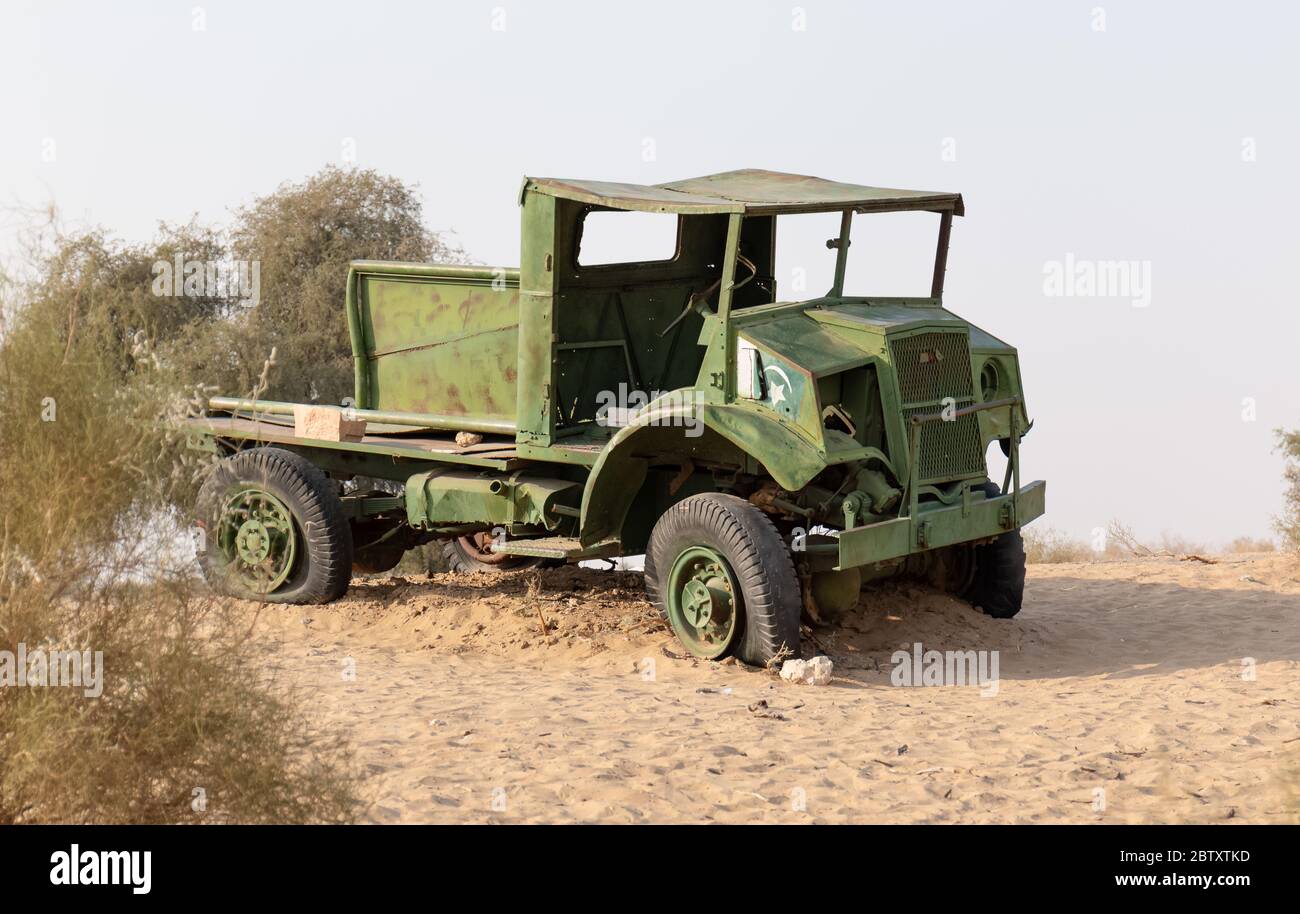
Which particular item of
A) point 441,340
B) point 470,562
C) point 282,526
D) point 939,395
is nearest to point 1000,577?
point 939,395

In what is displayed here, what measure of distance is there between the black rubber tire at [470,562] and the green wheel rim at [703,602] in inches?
135

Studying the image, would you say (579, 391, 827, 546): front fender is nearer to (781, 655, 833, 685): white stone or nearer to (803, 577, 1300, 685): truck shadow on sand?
(781, 655, 833, 685): white stone

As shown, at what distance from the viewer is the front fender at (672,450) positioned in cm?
925

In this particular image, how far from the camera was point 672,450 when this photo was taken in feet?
33.4

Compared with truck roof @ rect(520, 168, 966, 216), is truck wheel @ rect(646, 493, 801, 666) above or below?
below

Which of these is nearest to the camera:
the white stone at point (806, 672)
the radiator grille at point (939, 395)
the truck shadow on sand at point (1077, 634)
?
the white stone at point (806, 672)

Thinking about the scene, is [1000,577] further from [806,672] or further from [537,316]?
[537,316]

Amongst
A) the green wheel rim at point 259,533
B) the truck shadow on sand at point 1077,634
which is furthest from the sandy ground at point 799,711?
the green wheel rim at point 259,533

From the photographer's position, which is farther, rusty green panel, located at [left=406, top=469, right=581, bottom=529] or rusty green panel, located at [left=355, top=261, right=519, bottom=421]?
rusty green panel, located at [left=355, top=261, right=519, bottom=421]

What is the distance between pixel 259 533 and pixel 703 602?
3420 millimetres

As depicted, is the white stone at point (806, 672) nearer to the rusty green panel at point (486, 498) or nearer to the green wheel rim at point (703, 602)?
the green wheel rim at point (703, 602)

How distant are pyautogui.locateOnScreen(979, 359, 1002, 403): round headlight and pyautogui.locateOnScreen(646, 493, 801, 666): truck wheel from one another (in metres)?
1.90

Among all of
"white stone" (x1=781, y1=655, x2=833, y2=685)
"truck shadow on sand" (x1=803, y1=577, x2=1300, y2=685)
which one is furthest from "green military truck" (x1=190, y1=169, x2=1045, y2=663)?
"truck shadow on sand" (x1=803, y1=577, x2=1300, y2=685)

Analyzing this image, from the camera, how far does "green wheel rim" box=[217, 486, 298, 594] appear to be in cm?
1143
